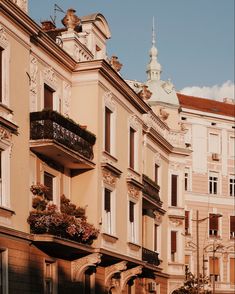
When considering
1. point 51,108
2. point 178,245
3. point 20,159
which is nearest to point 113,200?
point 51,108

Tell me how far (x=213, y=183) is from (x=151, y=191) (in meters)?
24.1

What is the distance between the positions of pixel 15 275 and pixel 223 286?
38.5 meters

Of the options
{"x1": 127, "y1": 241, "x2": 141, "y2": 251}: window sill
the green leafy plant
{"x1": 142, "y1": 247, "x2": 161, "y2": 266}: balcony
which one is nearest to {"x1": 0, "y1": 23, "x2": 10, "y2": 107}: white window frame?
the green leafy plant

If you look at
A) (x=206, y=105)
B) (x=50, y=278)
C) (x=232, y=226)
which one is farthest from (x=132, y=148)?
(x=206, y=105)

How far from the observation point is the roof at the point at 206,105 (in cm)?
6513

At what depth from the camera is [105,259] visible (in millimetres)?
31750

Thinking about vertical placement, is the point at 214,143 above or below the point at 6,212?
above

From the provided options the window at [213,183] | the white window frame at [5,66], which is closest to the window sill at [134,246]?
the white window frame at [5,66]

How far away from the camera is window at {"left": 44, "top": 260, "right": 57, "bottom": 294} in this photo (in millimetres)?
28219

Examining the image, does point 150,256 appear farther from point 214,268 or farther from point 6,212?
point 214,268

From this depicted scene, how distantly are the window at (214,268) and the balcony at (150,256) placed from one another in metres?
20.9

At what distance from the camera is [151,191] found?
39875 mm

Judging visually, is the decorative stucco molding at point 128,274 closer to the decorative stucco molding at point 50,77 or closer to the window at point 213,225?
the decorative stucco molding at point 50,77

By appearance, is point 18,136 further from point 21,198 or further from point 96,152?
point 96,152
